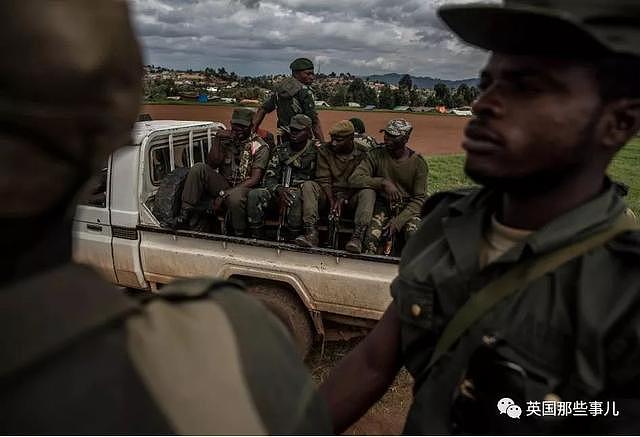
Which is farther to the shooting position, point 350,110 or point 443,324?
point 350,110

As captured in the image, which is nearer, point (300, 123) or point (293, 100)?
point (300, 123)

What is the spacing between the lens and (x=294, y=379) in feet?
2.60

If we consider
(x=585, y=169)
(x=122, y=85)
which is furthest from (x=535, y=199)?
(x=122, y=85)

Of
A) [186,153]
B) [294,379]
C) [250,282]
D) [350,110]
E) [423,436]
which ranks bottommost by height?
[350,110]

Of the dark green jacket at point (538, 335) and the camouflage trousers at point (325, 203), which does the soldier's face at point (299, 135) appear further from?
the dark green jacket at point (538, 335)

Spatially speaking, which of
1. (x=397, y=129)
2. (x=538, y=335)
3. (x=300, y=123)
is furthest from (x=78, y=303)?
(x=300, y=123)

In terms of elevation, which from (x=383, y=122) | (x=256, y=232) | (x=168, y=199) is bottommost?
(x=383, y=122)

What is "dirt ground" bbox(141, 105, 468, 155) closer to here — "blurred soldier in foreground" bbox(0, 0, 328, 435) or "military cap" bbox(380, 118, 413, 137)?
"military cap" bbox(380, 118, 413, 137)

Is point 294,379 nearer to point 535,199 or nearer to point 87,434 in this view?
point 87,434

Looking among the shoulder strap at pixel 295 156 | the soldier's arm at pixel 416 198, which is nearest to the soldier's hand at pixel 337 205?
the soldier's arm at pixel 416 198

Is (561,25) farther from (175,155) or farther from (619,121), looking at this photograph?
(175,155)

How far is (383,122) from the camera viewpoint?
28.8 meters

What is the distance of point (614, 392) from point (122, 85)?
1090 millimetres

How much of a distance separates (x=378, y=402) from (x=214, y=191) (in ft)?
7.28
